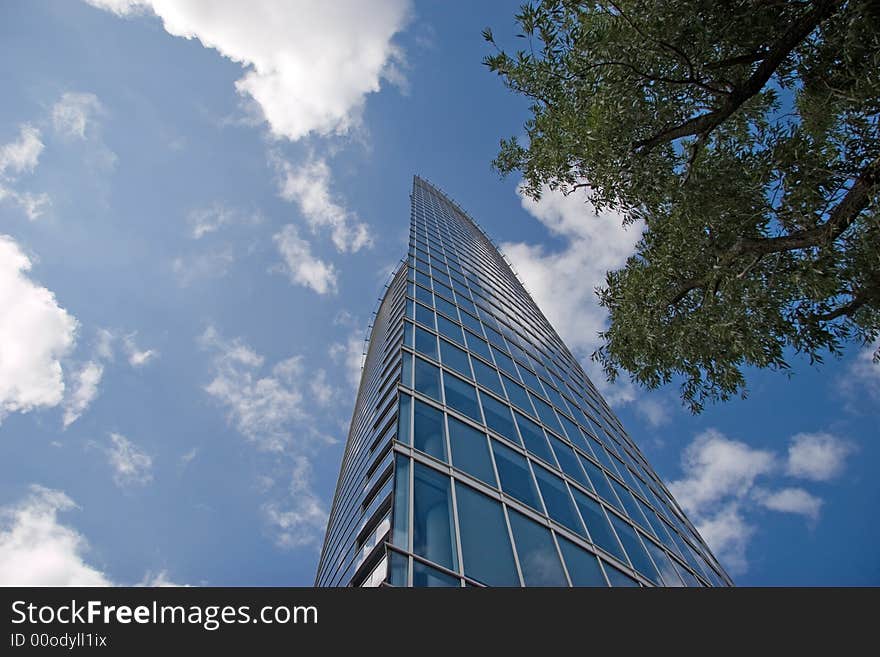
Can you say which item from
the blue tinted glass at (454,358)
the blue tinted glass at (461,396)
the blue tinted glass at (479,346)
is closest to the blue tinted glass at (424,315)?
the blue tinted glass at (454,358)

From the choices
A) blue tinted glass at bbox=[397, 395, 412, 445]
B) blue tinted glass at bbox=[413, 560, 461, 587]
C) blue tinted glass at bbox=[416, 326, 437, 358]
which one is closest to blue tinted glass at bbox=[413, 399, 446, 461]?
blue tinted glass at bbox=[397, 395, 412, 445]

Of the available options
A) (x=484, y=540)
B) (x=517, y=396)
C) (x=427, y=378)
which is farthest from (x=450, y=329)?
(x=484, y=540)

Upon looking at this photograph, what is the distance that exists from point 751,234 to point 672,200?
4.42ft

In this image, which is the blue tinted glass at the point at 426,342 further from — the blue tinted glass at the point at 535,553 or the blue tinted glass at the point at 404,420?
the blue tinted glass at the point at 535,553

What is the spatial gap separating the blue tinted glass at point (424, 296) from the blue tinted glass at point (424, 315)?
0.46 metres

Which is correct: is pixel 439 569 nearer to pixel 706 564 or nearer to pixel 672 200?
pixel 672 200

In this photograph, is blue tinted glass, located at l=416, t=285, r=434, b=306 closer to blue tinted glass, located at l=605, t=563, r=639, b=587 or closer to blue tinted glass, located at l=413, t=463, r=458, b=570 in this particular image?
blue tinted glass, located at l=413, t=463, r=458, b=570

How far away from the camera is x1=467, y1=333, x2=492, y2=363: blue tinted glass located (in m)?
14.3

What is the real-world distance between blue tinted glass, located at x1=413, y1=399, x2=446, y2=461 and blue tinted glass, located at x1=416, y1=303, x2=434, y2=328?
178 inches

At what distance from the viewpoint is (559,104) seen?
7848 mm

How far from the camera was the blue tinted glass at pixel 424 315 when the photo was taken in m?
13.9

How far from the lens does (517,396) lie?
13.2m

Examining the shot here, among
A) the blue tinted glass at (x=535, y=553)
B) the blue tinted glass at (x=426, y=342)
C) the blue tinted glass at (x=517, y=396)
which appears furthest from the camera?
the blue tinted glass at (x=517, y=396)
